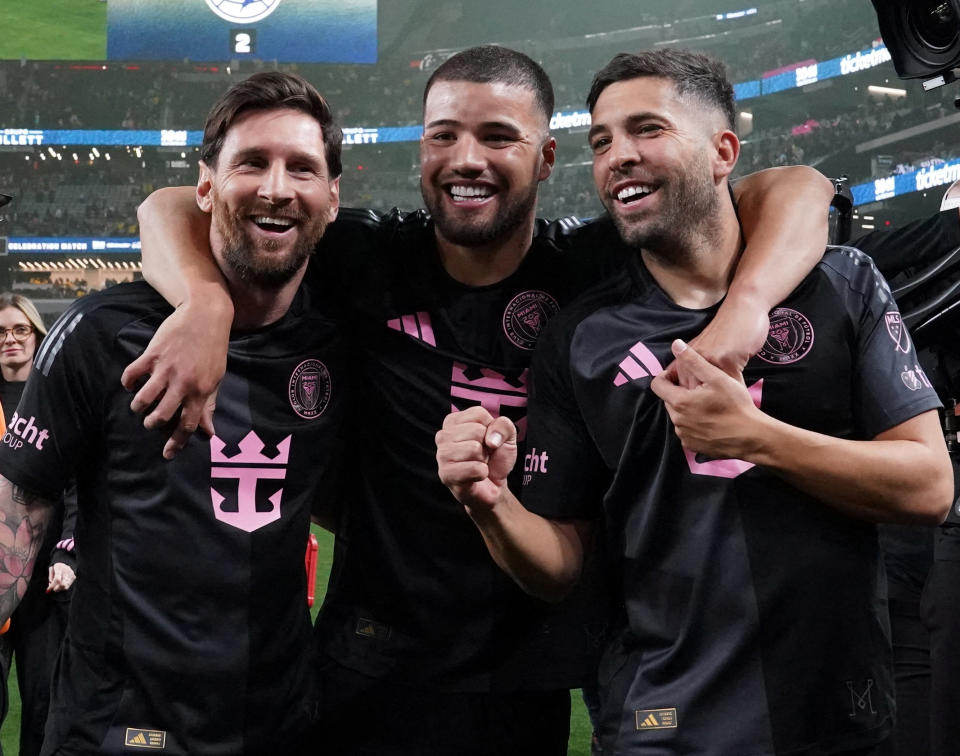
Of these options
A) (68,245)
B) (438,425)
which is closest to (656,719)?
(438,425)

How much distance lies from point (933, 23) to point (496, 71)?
5.11ft

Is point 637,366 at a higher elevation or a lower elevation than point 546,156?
lower

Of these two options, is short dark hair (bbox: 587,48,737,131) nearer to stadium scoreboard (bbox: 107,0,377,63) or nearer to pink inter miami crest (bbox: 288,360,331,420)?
pink inter miami crest (bbox: 288,360,331,420)

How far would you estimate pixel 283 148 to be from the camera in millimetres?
2100

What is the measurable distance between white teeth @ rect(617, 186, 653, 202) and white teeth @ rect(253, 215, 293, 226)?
0.68 metres

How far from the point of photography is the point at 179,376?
1760 mm

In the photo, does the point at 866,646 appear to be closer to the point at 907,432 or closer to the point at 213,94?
the point at 907,432

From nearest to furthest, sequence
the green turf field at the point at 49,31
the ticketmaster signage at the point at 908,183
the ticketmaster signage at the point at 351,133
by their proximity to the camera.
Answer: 1. the ticketmaster signage at the point at 908,183
2. the ticketmaster signage at the point at 351,133
3. the green turf field at the point at 49,31

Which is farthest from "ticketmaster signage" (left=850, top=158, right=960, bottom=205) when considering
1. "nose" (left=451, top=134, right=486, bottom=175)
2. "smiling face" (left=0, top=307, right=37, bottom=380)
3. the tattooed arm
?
the tattooed arm

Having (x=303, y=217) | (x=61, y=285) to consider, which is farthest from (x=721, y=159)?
(x=61, y=285)

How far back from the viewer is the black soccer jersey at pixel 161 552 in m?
1.93

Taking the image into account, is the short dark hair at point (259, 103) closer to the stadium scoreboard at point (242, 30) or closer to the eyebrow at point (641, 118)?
the eyebrow at point (641, 118)

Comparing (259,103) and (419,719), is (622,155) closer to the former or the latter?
(259,103)

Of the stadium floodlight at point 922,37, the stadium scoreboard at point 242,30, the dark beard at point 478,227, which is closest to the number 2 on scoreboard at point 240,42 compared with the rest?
the stadium scoreboard at point 242,30
